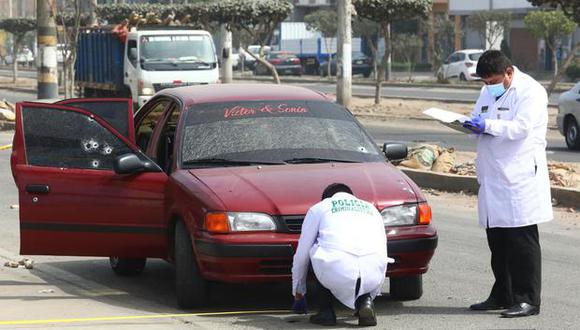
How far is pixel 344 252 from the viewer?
7.27m

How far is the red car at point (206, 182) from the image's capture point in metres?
7.71

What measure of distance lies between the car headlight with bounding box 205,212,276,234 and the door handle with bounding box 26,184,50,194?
1.63 meters

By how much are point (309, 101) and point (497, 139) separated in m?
1.93

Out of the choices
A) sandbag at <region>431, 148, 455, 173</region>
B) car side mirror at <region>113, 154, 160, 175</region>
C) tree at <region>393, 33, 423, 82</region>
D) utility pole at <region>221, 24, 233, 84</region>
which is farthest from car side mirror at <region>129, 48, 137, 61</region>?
tree at <region>393, 33, 423, 82</region>

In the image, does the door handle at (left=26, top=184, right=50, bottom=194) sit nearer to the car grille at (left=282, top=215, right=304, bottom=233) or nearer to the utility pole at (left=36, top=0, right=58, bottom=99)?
the car grille at (left=282, top=215, right=304, bottom=233)

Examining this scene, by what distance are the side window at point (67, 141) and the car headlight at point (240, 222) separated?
4.97ft

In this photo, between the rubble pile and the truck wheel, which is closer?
the truck wheel

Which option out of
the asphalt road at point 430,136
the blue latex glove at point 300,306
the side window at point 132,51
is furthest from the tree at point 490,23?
the blue latex glove at point 300,306

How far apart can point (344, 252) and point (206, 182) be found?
1.29 meters

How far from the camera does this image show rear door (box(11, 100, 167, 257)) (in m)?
8.66

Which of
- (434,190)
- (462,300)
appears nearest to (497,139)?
(462,300)

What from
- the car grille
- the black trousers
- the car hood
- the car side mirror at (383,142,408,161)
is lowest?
the black trousers

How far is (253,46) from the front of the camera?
74.5 metres

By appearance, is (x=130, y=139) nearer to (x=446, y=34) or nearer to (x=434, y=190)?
(x=434, y=190)
